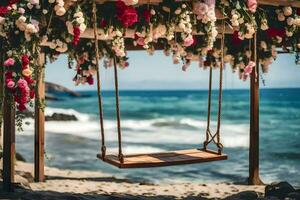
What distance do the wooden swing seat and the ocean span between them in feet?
4.42

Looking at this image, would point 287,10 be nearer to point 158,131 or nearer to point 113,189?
point 113,189

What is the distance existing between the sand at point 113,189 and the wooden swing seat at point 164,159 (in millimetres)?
1149

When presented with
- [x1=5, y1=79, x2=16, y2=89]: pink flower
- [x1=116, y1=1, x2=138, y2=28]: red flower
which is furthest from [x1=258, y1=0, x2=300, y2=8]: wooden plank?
[x1=5, y1=79, x2=16, y2=89]: pink flower

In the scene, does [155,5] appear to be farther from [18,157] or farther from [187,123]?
[187,123]

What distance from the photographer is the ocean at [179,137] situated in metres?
15.1

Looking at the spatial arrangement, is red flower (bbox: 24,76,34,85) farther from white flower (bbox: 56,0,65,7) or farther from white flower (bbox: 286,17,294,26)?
white flower (bbox: 286,17,294,26)

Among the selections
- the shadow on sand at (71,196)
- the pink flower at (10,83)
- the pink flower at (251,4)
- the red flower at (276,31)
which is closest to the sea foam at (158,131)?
the shadow on sand at (71,196)

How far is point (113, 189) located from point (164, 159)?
2.97 metres

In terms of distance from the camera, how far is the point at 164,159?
6512mm

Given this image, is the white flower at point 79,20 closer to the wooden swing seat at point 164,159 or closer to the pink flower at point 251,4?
the wooden swing seat at point 164,159

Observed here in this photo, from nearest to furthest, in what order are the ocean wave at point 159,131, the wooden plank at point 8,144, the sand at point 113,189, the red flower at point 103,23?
the red flower at point 103,23, the wooden plank at point 8,144, the sand at point 113,189, the ocean wave at point 159,131

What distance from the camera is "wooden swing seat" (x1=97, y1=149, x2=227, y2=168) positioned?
19.9 ft

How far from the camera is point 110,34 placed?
6.79 metres

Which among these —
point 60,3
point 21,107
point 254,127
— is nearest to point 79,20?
point 60,3
